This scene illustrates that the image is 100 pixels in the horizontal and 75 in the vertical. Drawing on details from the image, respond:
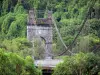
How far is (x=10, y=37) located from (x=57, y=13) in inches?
228

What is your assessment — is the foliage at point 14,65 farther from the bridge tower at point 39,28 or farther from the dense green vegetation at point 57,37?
the bridge tower at point 39,28

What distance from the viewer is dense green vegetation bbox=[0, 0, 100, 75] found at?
18125 millimetres

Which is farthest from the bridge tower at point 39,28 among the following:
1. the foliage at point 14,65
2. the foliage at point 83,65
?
the foliage at point 83,65

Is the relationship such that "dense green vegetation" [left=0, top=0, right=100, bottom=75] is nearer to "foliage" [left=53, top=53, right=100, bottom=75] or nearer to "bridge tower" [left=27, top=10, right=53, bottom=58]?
"foliage" [left=53, top=53, right=100, bottom=75]

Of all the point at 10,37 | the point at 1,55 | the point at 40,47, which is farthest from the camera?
the point at 10,37

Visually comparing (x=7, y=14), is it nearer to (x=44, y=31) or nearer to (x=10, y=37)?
(x=10, y=37)

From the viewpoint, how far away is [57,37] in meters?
35.0

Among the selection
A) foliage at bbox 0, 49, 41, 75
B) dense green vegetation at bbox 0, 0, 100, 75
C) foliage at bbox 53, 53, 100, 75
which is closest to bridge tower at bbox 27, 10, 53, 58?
dense green vegetation at bbox 0, 0, 100, 75

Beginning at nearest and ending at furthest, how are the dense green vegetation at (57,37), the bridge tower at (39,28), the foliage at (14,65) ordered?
1. the foliage at (14,65)
2. the dense green vegetation at (57,37)
3. the bridge tower at (39,28)

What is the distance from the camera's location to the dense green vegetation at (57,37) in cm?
1812

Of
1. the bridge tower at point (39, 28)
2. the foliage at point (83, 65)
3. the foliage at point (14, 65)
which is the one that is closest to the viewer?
the foliage at point (14, 65)

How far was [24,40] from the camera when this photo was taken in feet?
105

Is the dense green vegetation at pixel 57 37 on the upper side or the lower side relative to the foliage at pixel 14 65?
lower

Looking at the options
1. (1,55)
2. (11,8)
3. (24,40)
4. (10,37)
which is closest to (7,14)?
(11,8)
